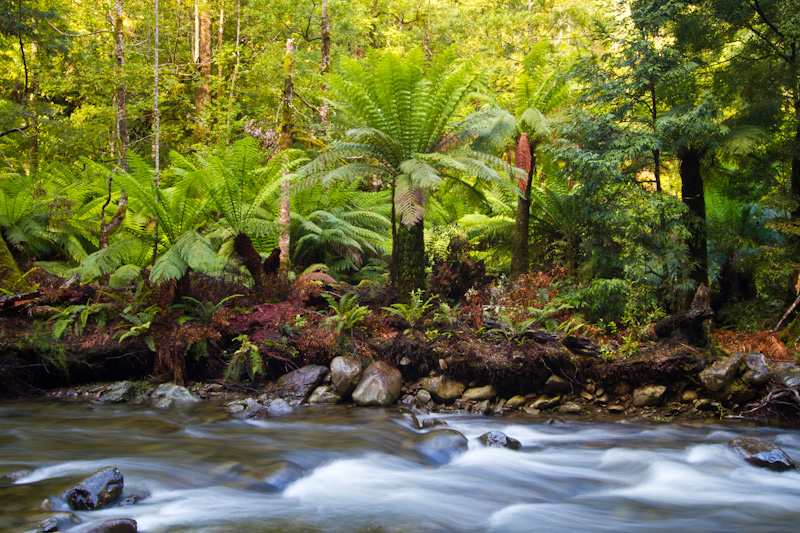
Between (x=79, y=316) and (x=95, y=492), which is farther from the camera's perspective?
(x=79, y=316)

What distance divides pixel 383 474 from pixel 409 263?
380 centimetres

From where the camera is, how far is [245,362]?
6914 millimetres

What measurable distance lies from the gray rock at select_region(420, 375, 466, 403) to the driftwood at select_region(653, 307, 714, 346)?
267 centimetres

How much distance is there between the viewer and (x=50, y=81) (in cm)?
1135

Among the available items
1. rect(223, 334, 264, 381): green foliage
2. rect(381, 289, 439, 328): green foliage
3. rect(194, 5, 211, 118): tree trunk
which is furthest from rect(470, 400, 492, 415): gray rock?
rect(194, 5, 211, 118): tree trunk

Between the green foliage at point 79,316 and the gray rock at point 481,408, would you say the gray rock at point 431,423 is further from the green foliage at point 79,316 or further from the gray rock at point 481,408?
the green foliage at point 79,316

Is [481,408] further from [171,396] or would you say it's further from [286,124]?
[286,124]

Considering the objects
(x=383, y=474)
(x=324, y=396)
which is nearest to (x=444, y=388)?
(x=324, y=396)

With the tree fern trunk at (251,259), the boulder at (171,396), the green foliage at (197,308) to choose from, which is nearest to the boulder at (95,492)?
the boulder at (171,396)

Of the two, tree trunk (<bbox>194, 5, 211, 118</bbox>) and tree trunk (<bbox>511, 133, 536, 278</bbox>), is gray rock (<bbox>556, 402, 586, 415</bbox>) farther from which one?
tree trunk (<bbox>194, 5, 211, 118</bbox>)

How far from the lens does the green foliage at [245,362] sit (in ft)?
21.7

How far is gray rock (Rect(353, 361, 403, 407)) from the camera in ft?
20.9

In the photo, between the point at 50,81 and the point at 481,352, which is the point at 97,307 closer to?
the point at 481,352

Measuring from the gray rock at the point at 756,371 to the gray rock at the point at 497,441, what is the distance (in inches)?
109
